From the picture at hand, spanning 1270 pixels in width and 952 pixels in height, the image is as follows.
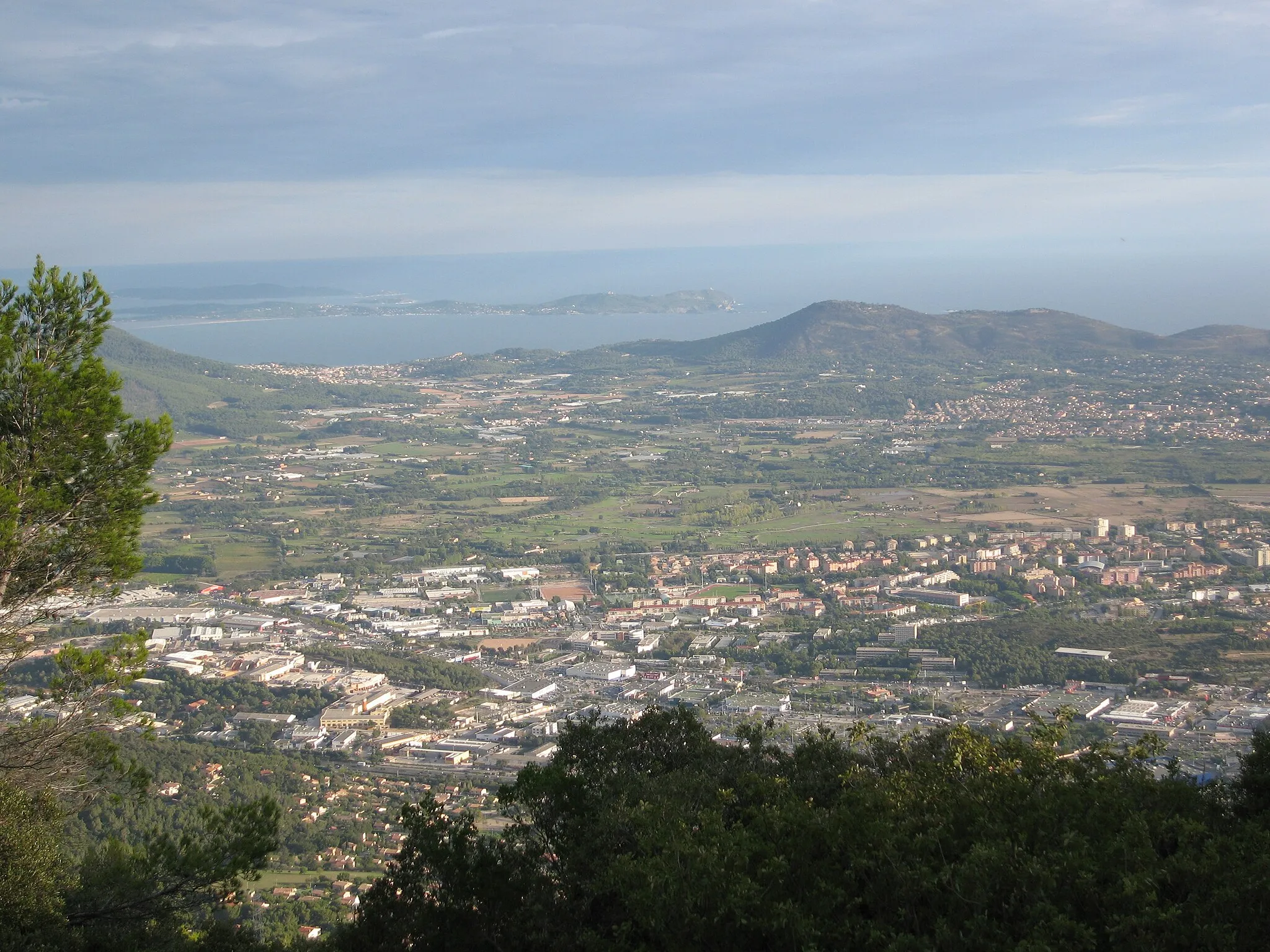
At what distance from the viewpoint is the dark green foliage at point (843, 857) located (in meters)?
5.04

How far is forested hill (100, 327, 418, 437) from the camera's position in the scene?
49.1 meters

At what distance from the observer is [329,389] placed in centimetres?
5984

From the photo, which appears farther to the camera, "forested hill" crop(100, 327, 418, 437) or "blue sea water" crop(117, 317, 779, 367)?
"blue sea water" crop(117, 317, 779, 367)

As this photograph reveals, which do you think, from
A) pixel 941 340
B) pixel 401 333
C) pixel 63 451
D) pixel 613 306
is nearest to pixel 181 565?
pixel 63 451

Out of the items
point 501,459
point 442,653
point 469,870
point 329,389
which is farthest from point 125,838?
point 329,389

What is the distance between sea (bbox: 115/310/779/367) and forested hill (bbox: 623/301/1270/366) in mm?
15835

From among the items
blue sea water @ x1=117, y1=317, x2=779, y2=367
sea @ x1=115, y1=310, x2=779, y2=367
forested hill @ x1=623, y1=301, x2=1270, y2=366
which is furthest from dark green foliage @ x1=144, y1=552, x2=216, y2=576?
blue sea water @ x1=117, y1=317, x2=779, y2=367

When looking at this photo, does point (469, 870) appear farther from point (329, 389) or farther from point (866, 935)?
point (329, 389)

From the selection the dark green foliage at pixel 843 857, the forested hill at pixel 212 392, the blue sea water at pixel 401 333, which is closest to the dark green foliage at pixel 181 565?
the forested hill at pixel 212 392

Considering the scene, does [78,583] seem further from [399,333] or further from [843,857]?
[399,333]

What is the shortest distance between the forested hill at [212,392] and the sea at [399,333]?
1712 cm

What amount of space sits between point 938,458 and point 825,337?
27.1 meters

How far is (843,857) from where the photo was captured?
19.3ft

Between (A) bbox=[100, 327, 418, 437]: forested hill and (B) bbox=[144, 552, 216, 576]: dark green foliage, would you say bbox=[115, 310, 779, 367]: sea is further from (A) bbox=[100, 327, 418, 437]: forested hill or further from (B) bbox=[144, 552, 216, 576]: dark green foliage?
(B) bbox=[144, 552, 216, 576]: dark green foliage
